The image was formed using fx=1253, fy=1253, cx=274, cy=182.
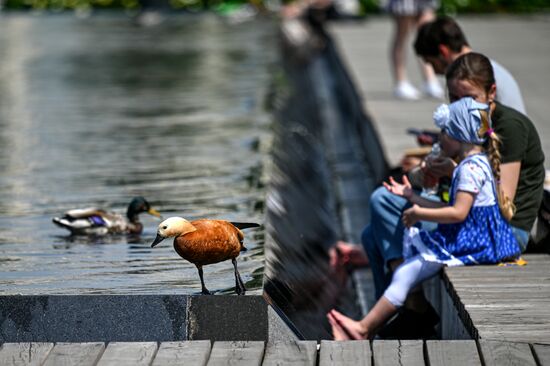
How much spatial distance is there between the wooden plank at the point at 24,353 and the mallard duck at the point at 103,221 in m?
1.72

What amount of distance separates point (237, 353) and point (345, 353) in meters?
0.41

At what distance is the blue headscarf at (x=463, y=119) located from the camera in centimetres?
564

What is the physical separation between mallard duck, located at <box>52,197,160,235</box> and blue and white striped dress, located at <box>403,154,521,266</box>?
1.48 metres

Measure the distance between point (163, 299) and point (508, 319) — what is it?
55.1 inches

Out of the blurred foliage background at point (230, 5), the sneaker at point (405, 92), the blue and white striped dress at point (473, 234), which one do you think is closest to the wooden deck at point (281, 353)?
the blue and white striped dress at point (473, 234)

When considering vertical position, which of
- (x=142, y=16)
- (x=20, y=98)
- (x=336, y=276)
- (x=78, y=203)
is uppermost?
(x=78, y=203)

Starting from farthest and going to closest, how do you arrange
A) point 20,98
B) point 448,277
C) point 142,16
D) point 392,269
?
point 142,16 → point 20,98 → point 392,269 → point 448,277

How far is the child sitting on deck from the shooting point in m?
5.59

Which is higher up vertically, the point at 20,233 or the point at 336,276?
the point at 20,233

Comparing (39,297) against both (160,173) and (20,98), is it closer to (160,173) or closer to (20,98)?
(160,173)

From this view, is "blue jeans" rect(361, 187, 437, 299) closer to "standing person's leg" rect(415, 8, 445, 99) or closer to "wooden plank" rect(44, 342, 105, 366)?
"wooden plank" rect(44, 342, 105, 366)

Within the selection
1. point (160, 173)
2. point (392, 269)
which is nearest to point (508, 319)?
point (392, 269)

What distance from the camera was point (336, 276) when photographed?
802 cm

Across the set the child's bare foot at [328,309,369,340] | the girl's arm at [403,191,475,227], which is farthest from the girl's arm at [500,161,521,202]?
the child's bare foot at [328,309,369,340]
